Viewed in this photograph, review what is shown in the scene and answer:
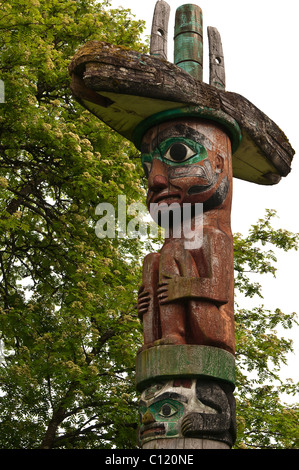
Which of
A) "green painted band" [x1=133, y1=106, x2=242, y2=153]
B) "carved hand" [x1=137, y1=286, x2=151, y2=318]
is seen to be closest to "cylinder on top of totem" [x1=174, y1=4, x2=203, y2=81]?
"green painted band" [x1=133, y1=106, x2=242, y2=153]

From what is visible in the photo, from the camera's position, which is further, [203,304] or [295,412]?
[295,412]

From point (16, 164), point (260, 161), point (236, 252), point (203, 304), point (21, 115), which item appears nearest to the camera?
point (203, 304)

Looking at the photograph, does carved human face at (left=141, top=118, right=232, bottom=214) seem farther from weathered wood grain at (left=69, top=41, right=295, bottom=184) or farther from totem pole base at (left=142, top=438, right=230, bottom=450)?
totem pole base at (left=142, top=438, right=230, bottom=450)

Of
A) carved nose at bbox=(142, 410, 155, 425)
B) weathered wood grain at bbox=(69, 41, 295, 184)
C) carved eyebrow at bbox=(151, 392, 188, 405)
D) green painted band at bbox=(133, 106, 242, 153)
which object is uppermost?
weathered wood grain at bbox=(69, 41, 295, 184)

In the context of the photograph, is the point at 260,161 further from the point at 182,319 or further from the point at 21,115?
the point at 21,115

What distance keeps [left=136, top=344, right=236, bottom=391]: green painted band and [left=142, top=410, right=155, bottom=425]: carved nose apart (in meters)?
0.27

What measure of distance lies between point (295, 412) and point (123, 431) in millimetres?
3133

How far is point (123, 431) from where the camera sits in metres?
9.92

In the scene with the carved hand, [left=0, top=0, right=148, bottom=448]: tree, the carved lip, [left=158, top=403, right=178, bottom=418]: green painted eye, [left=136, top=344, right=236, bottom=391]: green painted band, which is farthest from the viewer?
[left=0, top=0, right=148, bottom=448]: tree

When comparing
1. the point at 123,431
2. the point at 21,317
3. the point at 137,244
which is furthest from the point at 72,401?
the point at 137,244

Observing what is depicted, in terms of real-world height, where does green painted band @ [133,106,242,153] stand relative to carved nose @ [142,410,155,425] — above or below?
above

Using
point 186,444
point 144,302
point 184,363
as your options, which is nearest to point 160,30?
point 144,302

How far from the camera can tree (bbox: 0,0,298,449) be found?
9727 mm

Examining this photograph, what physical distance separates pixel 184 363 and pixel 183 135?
2.32 metres
